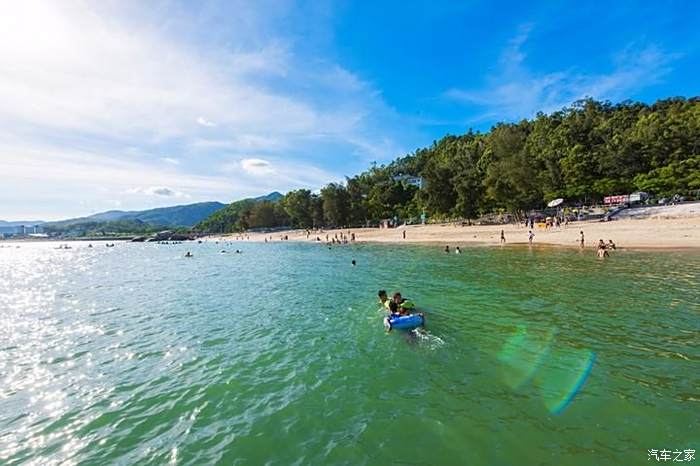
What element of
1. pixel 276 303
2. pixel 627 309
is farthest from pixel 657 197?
pixel 276 303

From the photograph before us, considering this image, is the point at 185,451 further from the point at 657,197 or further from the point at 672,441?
the point at 657,197

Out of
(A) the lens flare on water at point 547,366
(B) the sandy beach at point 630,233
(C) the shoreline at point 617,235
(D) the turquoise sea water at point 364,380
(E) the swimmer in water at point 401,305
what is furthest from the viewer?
(B) the sandy beach at point 630,233

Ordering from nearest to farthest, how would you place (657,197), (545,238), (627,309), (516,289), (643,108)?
1. (627,309)
2. (516,289)
3. (545,238)
4. (657,197)
5. (643,108)

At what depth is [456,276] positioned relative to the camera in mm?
25016

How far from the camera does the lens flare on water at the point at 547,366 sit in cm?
837

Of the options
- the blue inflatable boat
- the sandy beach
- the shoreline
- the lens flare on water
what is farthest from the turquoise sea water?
the sandy beach

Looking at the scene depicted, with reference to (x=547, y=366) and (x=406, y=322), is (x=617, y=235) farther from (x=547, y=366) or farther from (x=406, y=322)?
(x=547, y=366)

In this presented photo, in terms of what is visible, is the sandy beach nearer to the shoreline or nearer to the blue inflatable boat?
the shoreline

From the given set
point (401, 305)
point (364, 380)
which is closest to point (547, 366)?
point (364, 380)

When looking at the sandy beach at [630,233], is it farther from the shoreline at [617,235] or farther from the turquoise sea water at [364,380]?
the turquoise sea water at [364,380]

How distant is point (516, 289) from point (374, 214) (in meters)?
91.5

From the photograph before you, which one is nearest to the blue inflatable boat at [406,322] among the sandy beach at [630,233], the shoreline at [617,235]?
the shoreline at [617,235]

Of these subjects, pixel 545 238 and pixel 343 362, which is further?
pixel 545 238

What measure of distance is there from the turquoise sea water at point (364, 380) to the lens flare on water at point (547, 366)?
63 millimetres
